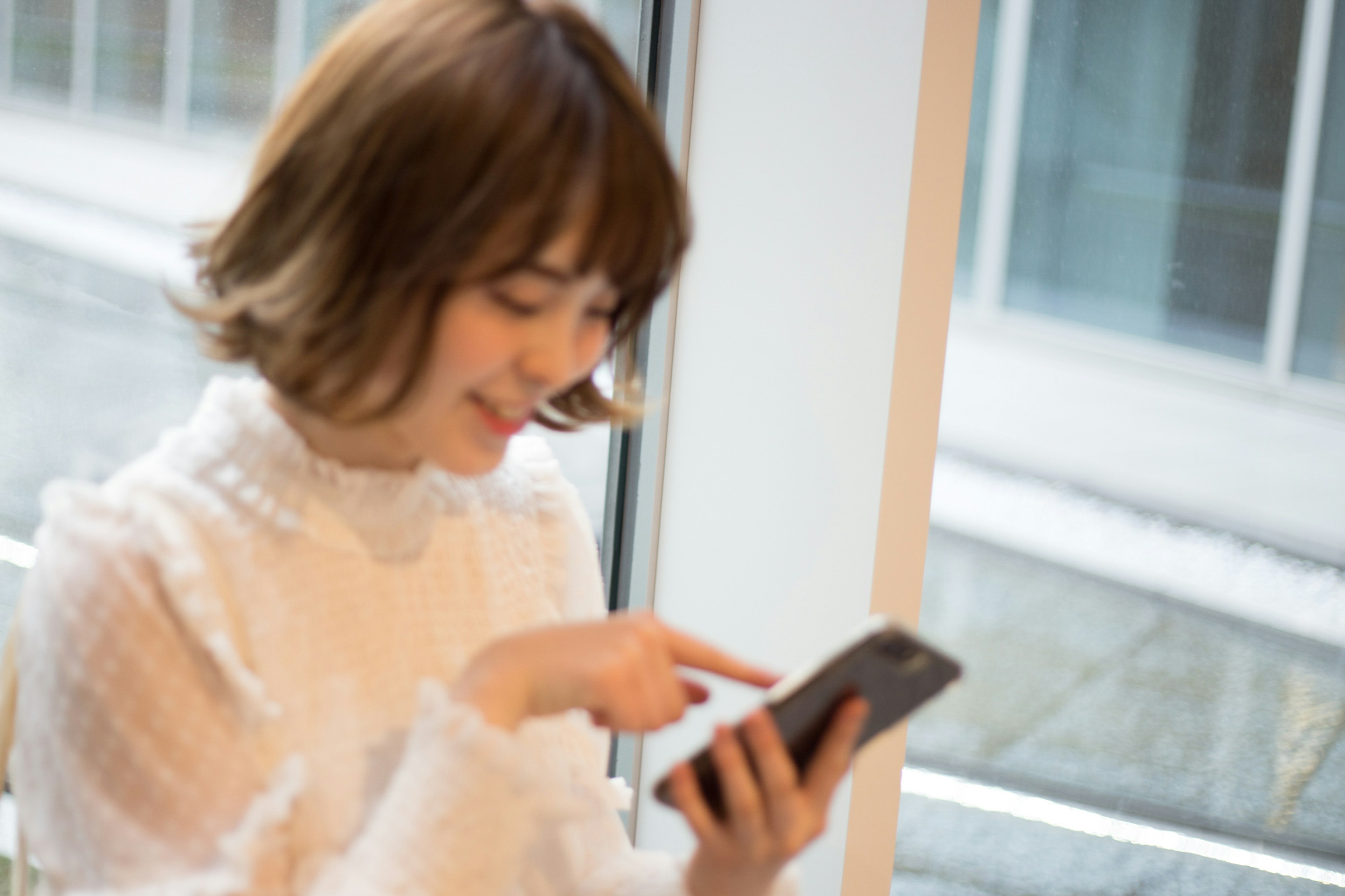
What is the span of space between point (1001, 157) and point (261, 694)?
4.45 m

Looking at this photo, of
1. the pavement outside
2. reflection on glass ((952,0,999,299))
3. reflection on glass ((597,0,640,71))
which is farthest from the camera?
reflection on glass ((952,0,999,299))

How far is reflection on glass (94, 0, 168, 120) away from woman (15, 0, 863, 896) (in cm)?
55

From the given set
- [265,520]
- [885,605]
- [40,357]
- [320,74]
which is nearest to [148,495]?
[265,520]

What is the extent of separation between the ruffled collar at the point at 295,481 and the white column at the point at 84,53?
22.1 inches

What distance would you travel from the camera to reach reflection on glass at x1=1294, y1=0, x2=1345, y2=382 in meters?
3.45

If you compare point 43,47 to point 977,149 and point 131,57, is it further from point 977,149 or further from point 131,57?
point 977,149

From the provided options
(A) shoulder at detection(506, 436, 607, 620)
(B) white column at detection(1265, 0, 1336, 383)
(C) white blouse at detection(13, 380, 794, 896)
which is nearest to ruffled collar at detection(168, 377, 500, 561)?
(C) white blouse at detection(13, 380, 794, 896)

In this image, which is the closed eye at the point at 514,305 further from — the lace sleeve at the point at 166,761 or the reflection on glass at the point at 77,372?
the reflection on glass at the point at 77,372

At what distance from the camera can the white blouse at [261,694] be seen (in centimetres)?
77

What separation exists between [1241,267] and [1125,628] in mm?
1150

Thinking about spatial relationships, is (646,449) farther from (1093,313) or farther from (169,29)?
(1093,313)

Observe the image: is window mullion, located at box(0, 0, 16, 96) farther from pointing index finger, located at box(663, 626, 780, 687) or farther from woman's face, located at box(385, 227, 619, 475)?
pointing index finger, located at box(663, 626, 780, 687)

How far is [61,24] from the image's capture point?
1.24 meters

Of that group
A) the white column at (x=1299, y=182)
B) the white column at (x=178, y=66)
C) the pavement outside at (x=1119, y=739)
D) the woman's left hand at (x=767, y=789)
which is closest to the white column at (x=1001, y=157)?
the white column at (x=1299, y=182)
